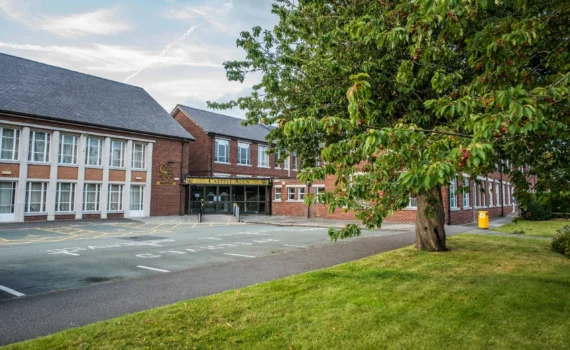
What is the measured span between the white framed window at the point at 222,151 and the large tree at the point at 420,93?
24460 millimetres

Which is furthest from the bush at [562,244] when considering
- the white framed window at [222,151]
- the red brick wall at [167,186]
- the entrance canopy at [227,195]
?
the white framed window at [222,151]

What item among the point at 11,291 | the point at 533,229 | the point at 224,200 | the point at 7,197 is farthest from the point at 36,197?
the point at 533,229

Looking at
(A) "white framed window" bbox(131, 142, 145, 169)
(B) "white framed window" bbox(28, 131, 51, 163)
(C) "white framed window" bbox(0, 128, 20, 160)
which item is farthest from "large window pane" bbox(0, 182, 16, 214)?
(A) "white framed window" bbox(131, 142, 145, 169)

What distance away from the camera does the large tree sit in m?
3.43

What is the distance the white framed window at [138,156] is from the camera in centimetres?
2972

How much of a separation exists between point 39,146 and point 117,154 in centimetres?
532

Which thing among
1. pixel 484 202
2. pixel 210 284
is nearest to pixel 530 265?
pixel 210 284

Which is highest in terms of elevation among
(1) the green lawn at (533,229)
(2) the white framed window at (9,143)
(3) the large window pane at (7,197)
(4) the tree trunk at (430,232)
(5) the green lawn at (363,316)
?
(2) the white framed window at (9,143)

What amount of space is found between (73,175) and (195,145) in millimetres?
13019

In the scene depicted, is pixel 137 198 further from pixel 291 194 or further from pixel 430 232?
pixel 430 232

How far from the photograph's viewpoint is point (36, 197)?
966 inches

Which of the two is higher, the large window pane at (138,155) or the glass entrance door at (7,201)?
the large window pane at (138,155)

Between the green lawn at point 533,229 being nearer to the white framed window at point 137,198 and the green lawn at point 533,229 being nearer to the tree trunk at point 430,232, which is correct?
the tree trunk at point 430,232

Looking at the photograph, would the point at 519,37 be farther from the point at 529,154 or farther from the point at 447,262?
the point at 447,262
